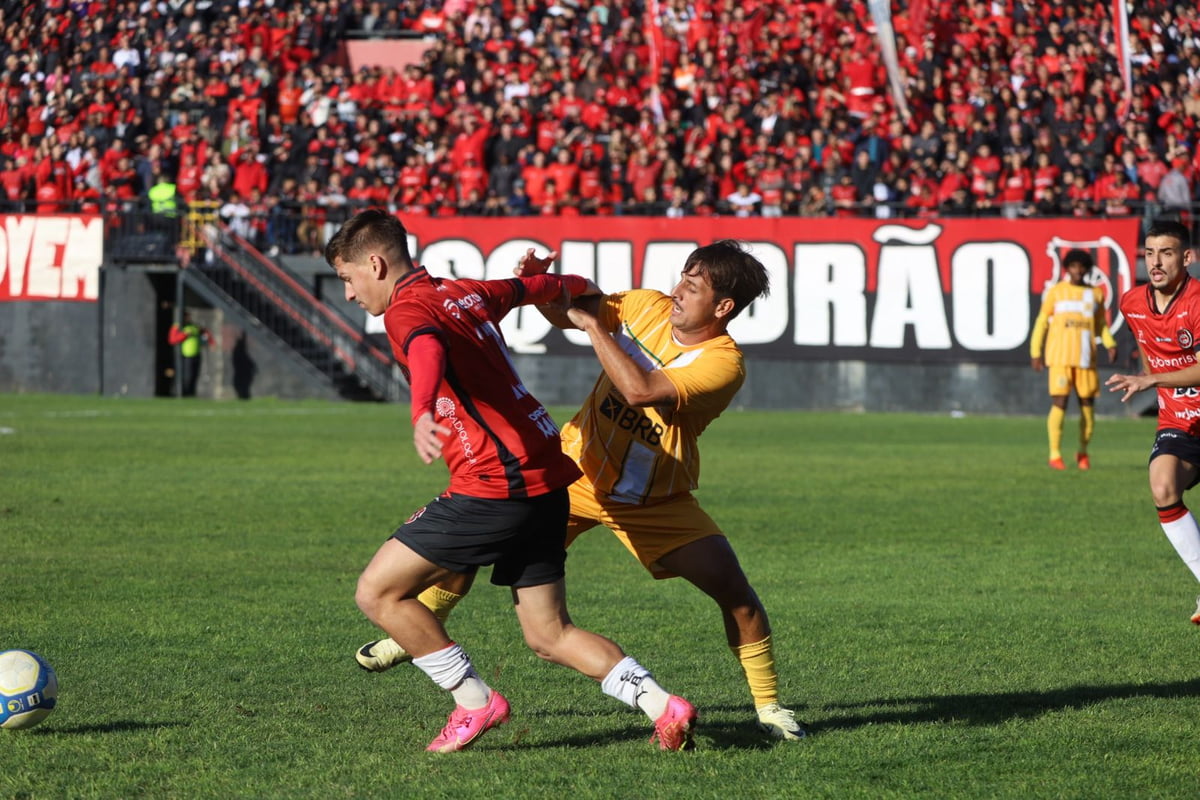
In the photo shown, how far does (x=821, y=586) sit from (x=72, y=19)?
30.8 m

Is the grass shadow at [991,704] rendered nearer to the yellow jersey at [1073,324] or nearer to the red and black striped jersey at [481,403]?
the red and black striped jersey at [481,403]

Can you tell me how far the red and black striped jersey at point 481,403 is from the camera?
5.36 meters

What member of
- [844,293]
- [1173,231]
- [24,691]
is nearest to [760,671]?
[24,691]

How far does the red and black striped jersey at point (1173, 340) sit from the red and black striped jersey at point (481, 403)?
4.69 meters

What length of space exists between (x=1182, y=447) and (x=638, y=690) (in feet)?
15.6

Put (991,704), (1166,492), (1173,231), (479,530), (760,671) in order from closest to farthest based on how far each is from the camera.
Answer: (479,530)
(760,671)
(991,704)
(1173,231)
(1166,492)

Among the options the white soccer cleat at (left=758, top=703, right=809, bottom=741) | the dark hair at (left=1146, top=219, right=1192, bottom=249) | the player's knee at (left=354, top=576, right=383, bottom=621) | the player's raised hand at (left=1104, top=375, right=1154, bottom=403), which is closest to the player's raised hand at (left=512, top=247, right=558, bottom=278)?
the player's knee at (left=354, top=576, right=383, bottom=621)

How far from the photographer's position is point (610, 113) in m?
29.3

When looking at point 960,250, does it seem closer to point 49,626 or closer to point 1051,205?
point 1051,205

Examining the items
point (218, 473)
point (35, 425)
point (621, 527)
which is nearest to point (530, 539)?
point (621, 527)

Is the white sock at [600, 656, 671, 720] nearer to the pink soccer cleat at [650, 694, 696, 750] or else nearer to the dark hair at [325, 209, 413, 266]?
the pink soccer cleat at [650, 694, 696, 750]

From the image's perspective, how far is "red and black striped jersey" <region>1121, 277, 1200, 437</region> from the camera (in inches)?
354

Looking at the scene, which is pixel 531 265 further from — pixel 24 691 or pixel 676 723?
pixel 24 691

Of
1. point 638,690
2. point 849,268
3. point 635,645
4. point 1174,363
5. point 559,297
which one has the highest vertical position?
point 849,268
